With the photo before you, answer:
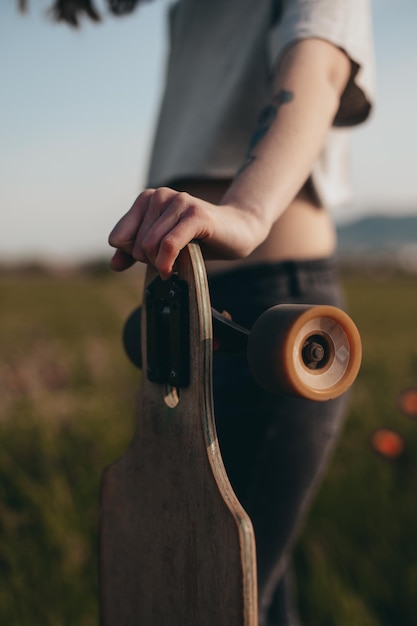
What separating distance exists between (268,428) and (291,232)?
1.27 feet

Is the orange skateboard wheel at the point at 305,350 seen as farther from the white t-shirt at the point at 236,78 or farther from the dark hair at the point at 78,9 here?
the dark hair at the point at 78,9

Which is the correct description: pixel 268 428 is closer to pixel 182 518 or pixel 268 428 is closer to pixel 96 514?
pixel 182 518

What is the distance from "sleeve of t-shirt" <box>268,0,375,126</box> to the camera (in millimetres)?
1159

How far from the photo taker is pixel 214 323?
37.6 inches

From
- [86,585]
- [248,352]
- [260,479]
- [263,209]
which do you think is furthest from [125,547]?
[86,585]

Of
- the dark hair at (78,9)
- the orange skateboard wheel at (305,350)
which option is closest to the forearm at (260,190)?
the orange skateboard wheel at (305,350)

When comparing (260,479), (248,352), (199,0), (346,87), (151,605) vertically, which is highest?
(199,0)

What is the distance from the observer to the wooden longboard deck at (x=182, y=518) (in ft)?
2.80

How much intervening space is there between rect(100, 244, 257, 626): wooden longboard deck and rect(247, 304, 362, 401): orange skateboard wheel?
0.32ft

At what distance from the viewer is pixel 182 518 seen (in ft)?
3.08

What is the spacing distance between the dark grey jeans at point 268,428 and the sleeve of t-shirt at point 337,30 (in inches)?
Answer: 14.1

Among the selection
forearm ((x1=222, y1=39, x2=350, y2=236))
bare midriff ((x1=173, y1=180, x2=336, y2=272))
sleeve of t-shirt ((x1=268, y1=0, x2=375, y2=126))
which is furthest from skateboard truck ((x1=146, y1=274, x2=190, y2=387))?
sleeve of t-shirt ((x1=268, y1=0, x2=375, y2=126))

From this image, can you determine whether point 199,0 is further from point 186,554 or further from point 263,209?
point 186,554

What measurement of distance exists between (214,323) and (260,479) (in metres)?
0.44
